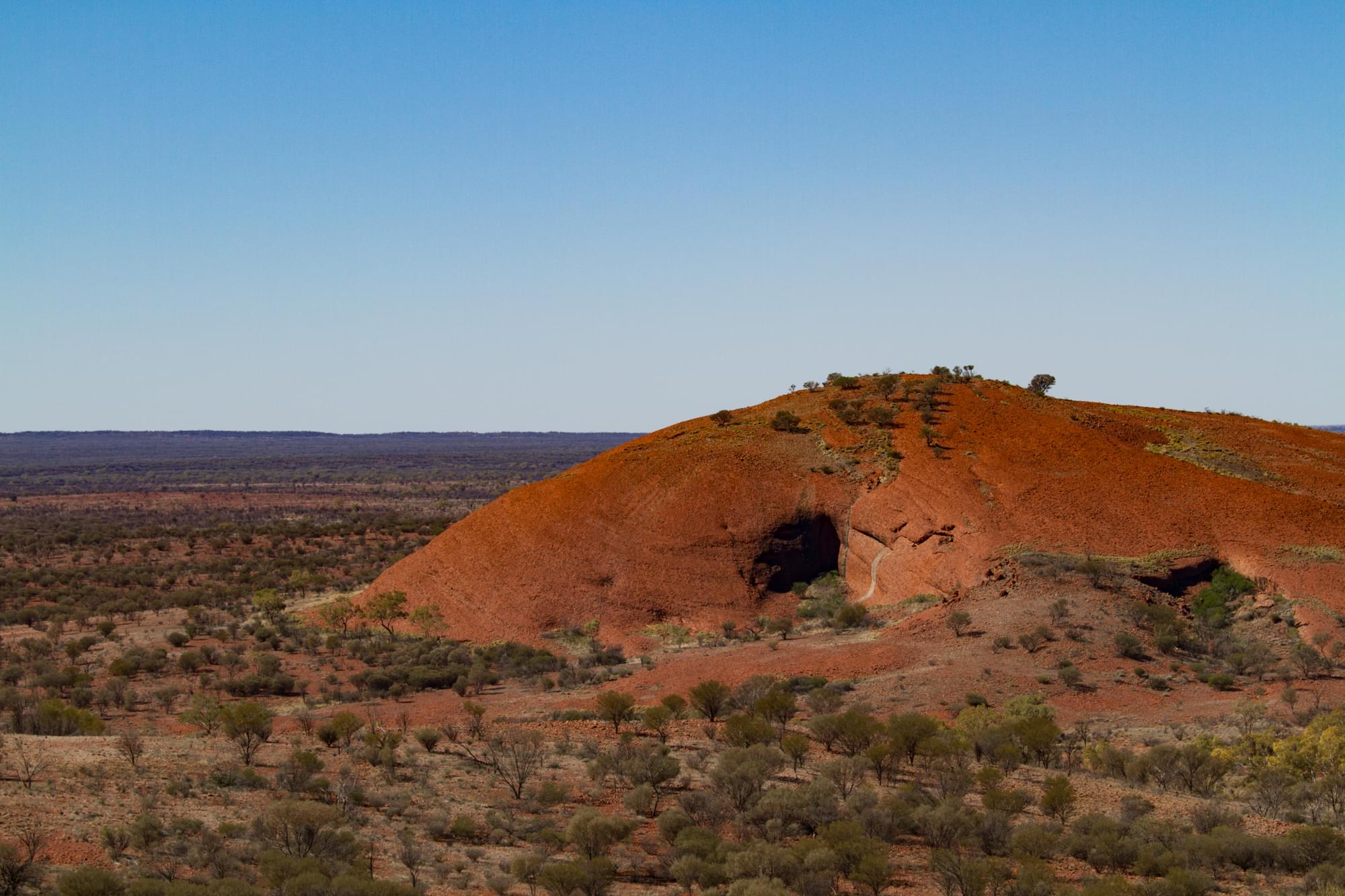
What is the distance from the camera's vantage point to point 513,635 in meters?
33.2

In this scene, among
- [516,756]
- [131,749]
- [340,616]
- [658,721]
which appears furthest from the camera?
[340,616]

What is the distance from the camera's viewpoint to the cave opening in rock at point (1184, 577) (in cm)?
2941

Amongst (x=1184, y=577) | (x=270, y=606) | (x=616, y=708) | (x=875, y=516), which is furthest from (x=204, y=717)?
(x=1184, y=577)

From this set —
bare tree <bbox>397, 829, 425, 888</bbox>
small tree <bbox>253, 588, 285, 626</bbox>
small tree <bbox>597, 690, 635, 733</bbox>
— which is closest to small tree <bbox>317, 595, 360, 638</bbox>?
small tree <bbox>253, 588, 285, 626</bbox>

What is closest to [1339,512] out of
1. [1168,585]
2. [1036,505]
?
[1168,585]

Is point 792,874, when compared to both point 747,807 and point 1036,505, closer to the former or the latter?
point 747,807

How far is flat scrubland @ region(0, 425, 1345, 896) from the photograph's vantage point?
13.0m

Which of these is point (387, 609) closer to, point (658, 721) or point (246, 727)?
point (246, 727)

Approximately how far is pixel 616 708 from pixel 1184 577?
17438 millimetres

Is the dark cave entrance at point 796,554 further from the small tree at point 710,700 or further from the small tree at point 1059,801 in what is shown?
the small tree at point 1059,801

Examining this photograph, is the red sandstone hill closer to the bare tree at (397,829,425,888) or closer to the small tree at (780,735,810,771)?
the small tree at (780,735,810,771)

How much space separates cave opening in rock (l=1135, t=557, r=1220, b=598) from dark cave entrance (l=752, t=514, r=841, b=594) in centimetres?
984

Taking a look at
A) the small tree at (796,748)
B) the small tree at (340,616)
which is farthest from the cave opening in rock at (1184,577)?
the small tree at (340,616)

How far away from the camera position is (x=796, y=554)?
34844mm
